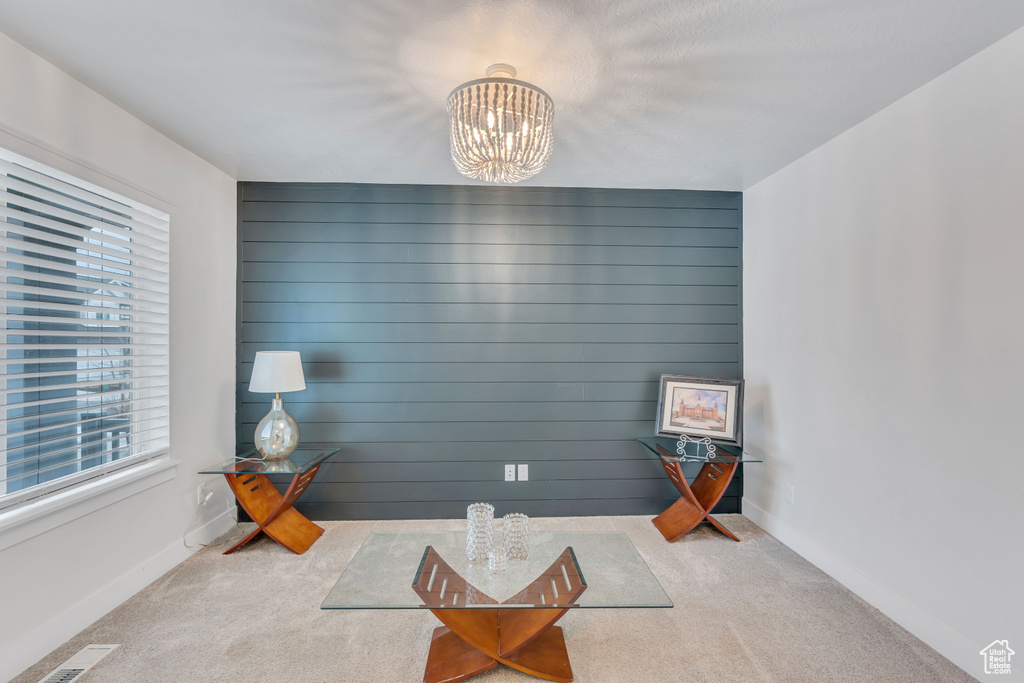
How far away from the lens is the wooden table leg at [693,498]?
298 centimetres

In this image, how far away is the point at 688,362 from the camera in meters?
3.46

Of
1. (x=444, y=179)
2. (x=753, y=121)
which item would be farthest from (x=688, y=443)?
(x=444, y=179)

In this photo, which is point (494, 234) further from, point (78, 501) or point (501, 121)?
point (78, 501)

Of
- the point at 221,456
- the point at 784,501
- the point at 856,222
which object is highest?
the point at 856,222

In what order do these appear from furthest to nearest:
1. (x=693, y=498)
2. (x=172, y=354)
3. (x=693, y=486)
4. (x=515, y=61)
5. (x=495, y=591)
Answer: (x=693, y=486)
(x=693, y=498)
(x=172, y=354)
(x=515, y=61)
(x=495, y=591)

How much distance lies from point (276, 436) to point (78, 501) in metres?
0.95

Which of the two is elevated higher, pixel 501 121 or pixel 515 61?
pixel 515 61

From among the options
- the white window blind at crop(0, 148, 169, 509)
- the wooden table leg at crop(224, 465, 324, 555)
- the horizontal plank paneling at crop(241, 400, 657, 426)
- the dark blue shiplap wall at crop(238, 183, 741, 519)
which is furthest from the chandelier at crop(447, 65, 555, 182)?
the wooden table leg at crop(224, 465, 324, 555)

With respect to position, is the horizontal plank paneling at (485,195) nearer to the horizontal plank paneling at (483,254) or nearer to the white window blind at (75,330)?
the horizontal plank paneling at (483,254)

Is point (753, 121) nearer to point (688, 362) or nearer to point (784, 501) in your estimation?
point (688, 362)

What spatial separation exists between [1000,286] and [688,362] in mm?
1811

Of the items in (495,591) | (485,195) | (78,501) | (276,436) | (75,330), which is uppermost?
(485,195)

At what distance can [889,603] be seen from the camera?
219cm

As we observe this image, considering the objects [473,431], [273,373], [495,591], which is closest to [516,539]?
[495,591]
